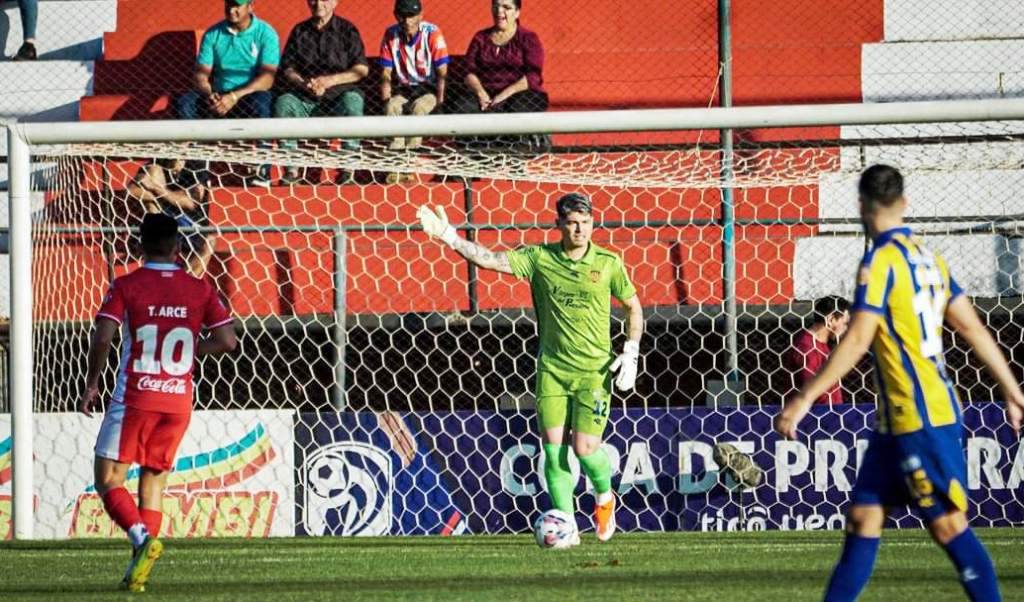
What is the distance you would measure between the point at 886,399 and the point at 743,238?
7060 millimetres

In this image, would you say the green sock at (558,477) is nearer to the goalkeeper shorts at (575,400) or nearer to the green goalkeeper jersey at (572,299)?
the goalkeeper shorts at (575,400)

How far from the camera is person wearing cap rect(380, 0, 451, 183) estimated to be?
12.4m

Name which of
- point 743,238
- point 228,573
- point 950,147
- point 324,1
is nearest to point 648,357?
point 743,238

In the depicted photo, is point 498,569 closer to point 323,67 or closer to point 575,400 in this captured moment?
point 575,400

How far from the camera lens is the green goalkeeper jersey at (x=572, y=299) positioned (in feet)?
27.6

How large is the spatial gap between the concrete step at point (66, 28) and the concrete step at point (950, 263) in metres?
7.53

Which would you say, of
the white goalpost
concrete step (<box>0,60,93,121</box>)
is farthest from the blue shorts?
concrete step (<box>0,60,93,121</box>)

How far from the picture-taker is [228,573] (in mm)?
6711

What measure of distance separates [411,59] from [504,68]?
0.79 metres

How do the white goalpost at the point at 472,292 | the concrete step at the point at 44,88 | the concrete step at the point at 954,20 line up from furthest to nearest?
1. the concrete step at the point at 44,88
2. the concrete step at the point at 954,20
3. the white goalpost at the point at 472,292

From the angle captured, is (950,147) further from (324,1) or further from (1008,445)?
(324,1)

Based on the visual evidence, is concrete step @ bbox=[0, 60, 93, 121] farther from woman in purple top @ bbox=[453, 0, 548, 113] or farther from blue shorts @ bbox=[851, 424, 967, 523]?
blue shorts @ bbox=[851, 424, 967, 523]

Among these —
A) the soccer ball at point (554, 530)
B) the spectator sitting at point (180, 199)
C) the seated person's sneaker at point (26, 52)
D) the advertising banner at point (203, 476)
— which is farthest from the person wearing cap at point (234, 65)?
the soccer ball at point (554, 530)

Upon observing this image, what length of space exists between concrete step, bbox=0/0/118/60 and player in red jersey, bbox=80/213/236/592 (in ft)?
29.2
